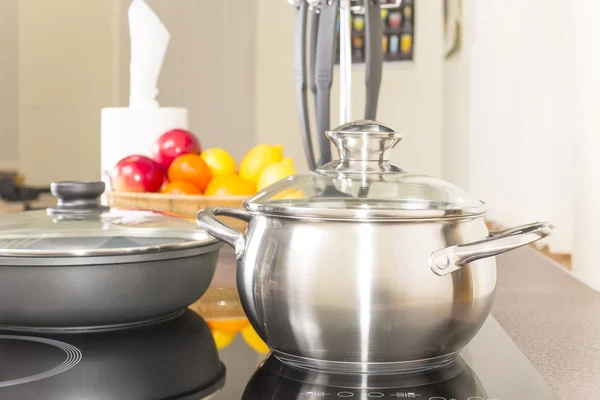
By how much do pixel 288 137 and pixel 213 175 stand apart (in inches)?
129

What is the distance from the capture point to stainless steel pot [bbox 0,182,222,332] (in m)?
0.57

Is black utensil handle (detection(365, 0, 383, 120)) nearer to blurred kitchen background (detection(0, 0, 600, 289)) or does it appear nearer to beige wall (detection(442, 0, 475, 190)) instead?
blurred kitchen background (detection(0, 0, 600, 289))

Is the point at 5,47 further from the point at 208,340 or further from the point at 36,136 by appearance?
the point at 208,340

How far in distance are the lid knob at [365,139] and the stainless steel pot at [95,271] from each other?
0.58ft

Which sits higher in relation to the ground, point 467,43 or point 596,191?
point 467,43

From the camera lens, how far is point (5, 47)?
4.41 m

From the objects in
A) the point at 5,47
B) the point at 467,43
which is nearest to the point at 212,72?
the point at 5,47

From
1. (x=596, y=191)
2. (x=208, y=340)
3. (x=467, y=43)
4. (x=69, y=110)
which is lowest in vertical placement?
(x=208, y=340)

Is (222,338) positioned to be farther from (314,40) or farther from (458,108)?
(458,108)

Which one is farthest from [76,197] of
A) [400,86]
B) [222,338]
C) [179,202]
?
[400,86]

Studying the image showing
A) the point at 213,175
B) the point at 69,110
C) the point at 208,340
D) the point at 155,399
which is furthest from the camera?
the point at 69,110

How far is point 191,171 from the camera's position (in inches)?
49.3

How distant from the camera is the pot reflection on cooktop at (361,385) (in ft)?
1.49

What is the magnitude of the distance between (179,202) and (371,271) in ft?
2.29
